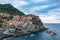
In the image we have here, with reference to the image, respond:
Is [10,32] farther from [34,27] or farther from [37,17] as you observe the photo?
[37,17]

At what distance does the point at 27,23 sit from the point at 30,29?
5740 mm

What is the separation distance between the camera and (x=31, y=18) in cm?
16050

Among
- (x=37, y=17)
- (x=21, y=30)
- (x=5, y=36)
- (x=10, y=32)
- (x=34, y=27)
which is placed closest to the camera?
(x=5, y=36)

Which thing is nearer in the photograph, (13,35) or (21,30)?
(13,35)

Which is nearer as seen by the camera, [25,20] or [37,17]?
[25,20]

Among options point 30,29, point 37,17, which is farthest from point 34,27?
point 37,17

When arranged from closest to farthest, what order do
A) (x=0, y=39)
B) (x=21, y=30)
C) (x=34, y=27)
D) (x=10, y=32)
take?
(x=0, y=39), (x=10, y=32), (x=21, y=30), (x=34, y=27)

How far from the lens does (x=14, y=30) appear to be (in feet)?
406

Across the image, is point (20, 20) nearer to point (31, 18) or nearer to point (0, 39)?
point (31, 18)

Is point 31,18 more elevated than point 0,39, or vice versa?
point 31,18

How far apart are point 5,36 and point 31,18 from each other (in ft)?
177

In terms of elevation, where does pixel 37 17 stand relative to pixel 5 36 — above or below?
above

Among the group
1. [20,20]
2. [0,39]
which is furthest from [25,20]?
[0,39]

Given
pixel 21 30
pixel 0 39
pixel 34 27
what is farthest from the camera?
pixel 34 27
